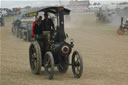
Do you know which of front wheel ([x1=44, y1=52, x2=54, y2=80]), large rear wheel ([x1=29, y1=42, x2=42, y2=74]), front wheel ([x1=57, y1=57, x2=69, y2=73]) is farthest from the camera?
front wheel ([x1=57, y1=57, x2=69, y2=73])

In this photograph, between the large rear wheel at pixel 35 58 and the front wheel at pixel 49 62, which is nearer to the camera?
the front wheel at pixel 49 62

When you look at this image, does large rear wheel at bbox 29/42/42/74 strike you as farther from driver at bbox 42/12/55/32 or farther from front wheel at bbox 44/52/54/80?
driver at bbox 42/12/55/32

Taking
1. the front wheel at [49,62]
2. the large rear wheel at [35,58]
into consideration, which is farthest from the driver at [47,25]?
the front wheel at [49,62]

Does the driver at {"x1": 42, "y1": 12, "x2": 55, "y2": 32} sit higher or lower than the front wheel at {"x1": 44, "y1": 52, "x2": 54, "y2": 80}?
higher

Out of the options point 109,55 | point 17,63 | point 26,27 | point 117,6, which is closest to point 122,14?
point 117,6

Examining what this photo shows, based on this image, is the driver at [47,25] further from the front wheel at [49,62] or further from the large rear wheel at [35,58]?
the front wheel at [49,62]

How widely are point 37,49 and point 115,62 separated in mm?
3613

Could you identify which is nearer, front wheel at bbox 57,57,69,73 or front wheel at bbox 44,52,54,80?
front wheel at bbox 44,52,54,80

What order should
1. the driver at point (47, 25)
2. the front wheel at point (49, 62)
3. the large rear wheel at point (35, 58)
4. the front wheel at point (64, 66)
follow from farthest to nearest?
the driver at point (47, 25), the front wheel at point (64, 66), the large rear wheel at point (35, 58), the front wheel at point (49, 62)

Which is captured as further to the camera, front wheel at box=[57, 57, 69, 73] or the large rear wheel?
front wheel at box=[57, 57, 69, 73]

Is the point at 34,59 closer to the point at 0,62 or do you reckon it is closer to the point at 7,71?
the point at 7,71

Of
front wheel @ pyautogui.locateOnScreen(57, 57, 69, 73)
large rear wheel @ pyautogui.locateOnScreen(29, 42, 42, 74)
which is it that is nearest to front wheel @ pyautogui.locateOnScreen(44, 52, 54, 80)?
large rear wheel @ pyautogui.locateOnScreen(29, 42, 42, 74)

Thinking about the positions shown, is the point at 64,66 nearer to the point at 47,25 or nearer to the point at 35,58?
the point at 35,58

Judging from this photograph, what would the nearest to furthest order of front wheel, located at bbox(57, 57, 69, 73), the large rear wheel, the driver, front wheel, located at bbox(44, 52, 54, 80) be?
front wheel, located at bbox(44, 52, 54, 80), the large rear wheel, front wheel, located at bbox(57, 57, 69, 73), the driver
